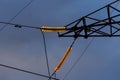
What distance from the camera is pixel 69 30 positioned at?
19.7 metres

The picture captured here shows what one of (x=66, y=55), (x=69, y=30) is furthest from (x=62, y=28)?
(x=66, y=55)

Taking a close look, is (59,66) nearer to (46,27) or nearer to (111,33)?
(46,27)

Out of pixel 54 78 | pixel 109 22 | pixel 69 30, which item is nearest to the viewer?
pixel 54 78

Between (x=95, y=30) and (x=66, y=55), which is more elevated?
(x=95, y=30)

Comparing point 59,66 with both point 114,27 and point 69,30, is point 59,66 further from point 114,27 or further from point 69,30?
point 114,27

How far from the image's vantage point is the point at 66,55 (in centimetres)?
1941

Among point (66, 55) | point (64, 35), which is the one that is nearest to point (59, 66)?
point (66, 55)

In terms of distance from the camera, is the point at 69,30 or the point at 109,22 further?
the point at 69,30

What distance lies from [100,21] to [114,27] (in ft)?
3.67

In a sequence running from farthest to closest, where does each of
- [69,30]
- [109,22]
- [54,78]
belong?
1. [69,30]
2. [109,22]
3. [54,78]

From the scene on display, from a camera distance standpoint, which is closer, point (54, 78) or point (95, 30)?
point (54, 78)

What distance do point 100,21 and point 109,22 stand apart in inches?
27.1

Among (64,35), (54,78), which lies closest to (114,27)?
(64,35)

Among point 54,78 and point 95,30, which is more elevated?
point 95,30
